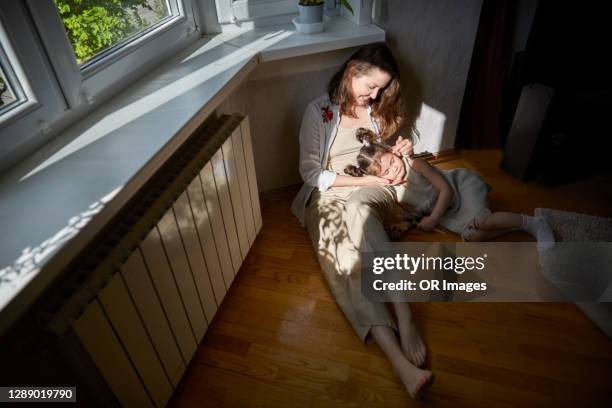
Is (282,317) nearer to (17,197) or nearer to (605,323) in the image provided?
(17,197)

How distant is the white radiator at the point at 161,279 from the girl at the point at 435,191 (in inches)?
21.7

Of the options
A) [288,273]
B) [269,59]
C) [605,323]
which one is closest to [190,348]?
[288,273]

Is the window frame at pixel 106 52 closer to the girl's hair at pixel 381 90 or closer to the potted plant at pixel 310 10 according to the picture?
the potted plant at pixel 310 10

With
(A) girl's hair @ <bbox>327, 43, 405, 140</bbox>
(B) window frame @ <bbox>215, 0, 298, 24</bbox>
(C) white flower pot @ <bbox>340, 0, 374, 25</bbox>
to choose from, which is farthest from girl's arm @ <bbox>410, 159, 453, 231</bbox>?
(B) window frame @ <bbox>215, 0, 298, 24</bbox>

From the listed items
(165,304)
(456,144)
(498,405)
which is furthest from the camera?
(456,144)

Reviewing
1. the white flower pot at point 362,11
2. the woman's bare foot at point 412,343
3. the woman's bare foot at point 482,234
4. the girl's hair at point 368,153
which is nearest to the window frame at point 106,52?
the white flower pot at point 362,11

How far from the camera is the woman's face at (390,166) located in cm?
169

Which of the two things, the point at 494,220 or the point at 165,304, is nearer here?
the point at 165,304

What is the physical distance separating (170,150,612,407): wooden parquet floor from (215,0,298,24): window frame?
1.08 m

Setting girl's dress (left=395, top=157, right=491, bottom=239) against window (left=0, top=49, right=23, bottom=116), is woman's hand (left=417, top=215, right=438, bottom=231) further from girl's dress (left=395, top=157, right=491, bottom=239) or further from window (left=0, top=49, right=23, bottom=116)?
window (left=0, top=49, right=23, bottom=116)

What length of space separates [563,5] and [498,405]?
166cm

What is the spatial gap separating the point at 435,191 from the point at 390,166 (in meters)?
0.25

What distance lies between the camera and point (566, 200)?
6.44 feet

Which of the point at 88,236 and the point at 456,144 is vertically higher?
the point at 88,236
